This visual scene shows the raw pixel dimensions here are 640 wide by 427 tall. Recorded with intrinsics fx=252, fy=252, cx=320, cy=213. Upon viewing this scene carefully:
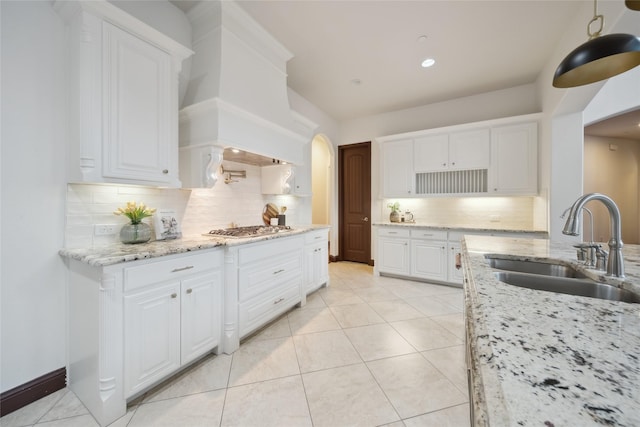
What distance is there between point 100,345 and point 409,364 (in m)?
2.09

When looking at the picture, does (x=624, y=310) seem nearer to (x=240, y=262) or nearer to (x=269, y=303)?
(x=240, y=262)

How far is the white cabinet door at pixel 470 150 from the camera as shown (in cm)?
388

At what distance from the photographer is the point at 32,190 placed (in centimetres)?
164

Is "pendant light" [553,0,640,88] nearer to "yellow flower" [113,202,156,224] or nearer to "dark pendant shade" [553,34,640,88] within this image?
"dark pendant shade" [553,34,640,88]

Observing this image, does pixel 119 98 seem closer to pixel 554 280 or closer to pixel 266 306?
pixel 266 306

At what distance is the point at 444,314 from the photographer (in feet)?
9.46

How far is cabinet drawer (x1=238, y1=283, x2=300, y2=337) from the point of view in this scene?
2.25m

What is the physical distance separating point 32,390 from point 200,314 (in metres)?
1.05

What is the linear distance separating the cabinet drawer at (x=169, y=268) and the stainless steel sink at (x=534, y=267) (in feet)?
6.50

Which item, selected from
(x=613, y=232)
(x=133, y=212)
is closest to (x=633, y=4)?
(x=613, y=232)

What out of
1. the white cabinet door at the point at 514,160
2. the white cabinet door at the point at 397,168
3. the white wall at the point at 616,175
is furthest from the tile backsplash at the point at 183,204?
the white wall at the point at 616,175

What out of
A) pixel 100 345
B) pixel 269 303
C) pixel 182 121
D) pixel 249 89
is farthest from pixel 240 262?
pixel 249 89

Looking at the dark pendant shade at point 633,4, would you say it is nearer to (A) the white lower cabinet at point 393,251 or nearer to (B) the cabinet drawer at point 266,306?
(B) the cabinet drawer at point 266,306

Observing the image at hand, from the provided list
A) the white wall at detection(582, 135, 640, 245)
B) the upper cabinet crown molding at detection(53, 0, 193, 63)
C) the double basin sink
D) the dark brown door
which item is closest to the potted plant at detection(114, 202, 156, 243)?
the upper cabinet crown molding at detection(53, 0, 193, 63)
